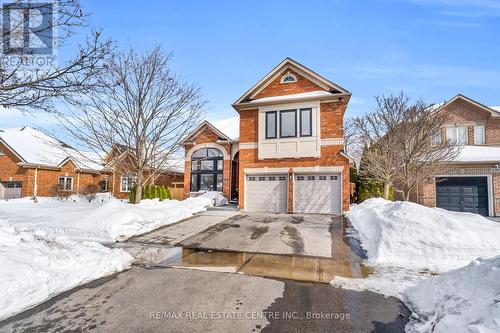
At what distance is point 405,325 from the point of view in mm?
3730

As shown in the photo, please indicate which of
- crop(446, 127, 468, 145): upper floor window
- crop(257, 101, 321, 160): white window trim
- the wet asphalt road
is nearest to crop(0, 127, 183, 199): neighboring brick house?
crop(257, 101, 321, 160): white window trim

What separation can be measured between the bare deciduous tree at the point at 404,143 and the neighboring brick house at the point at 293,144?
5.77 ft

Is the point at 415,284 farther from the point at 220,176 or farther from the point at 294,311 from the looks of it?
the point at 220,176

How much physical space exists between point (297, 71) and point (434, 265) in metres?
12.5

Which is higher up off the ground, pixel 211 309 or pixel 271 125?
pixel 271 125

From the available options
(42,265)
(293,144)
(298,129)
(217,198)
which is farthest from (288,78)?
(42,265)

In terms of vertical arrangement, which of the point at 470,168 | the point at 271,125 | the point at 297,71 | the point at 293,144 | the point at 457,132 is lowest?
the point at 470,168

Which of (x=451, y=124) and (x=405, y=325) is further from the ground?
(x=451, y=124)

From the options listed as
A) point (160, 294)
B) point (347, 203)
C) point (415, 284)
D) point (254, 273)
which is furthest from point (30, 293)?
point (347, 203)

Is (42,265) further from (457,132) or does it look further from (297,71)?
(457,132)

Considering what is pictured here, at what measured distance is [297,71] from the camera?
1583cm

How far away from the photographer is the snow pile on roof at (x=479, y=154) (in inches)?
683

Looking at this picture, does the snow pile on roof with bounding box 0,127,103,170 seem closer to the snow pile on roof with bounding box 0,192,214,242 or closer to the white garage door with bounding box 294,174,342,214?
the snow pile on roof with bounding box 0,192,214,242

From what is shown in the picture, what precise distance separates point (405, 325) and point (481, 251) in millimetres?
4438
